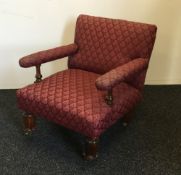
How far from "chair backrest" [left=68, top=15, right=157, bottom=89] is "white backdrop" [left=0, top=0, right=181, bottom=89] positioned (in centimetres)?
35

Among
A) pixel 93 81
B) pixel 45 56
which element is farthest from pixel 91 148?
pixel 45 56

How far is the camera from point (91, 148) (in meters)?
1.74

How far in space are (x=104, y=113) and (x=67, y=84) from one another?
0.38 meters

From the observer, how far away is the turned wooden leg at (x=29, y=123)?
1.97 m

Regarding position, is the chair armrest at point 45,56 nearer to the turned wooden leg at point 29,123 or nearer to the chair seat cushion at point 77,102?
the chair seat cushion at point 77,102

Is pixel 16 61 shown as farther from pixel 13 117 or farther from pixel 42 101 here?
pixel 42 101

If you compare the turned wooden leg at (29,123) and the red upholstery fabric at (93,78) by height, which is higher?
the red upholstery fabric at (93,78)

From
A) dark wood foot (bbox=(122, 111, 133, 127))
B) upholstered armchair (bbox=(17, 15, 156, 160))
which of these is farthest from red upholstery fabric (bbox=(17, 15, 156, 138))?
dark wood foot (bbox=(122, 111, 133, 127))

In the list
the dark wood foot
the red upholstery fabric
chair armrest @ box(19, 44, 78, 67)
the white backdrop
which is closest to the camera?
the red upholstery fabric

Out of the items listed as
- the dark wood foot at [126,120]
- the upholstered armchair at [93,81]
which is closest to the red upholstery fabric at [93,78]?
the upholstered armchair at [93,81]

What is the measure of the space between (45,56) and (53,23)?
0.62 metres

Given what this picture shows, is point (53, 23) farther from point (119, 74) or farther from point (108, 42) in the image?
point (119, 74)

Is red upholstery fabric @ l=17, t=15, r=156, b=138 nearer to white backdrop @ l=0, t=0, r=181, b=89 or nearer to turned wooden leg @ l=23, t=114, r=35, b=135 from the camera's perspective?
turned wooden leg @ l=23, t=114, r=35, b=135

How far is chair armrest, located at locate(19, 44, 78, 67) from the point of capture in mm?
1853
